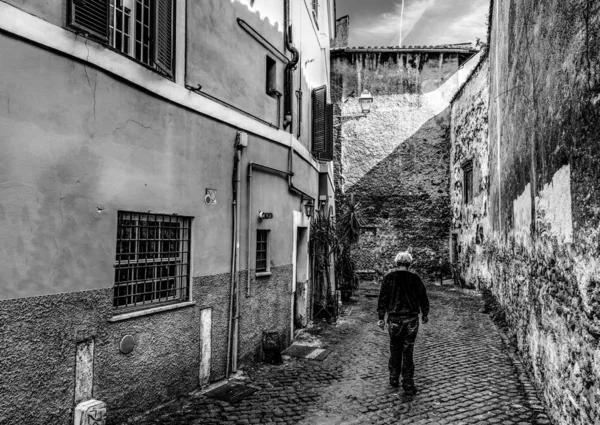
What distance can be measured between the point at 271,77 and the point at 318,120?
134 inches

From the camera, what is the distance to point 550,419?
4.96m

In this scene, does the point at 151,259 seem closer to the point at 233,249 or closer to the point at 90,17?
the point at 233,249

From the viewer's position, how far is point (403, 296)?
607cm

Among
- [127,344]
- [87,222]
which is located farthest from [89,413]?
[87,222]

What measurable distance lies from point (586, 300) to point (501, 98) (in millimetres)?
7979

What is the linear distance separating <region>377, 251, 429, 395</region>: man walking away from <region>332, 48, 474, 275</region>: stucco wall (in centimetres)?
1338

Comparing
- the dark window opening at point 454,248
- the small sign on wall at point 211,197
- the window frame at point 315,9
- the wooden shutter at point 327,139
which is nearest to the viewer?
the small sign on wall at point 211,197

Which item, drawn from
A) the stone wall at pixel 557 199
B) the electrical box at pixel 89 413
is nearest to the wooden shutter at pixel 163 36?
the electrical box at pixel 89 413

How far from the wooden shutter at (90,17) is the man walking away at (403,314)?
14.3 feet

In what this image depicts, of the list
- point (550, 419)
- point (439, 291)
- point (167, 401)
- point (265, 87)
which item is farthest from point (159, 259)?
point (439, 291)

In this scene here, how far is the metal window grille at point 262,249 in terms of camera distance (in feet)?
Result: 25.3

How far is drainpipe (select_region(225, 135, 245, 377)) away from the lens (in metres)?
6.54

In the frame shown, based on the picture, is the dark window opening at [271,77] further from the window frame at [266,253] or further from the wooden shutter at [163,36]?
the wooden shutter at [163,36]

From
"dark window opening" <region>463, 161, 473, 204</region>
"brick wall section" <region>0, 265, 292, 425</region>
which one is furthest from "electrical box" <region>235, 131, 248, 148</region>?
"dark window opening" <region>463, 161, 473, 204</region>
